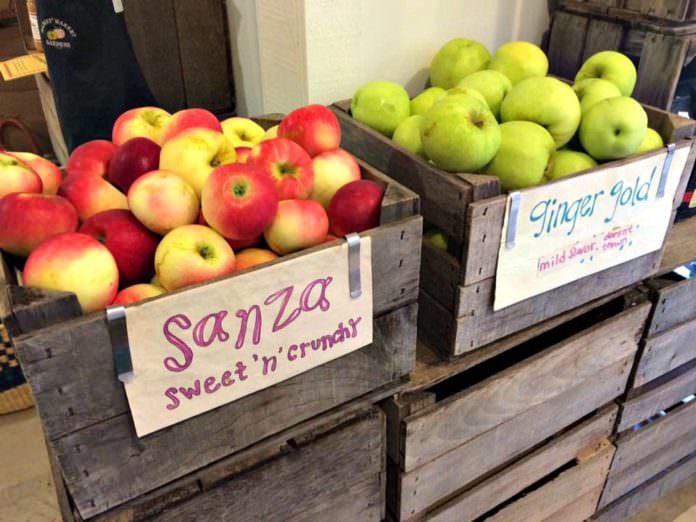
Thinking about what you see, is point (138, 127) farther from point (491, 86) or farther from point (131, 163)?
point (491, 86)

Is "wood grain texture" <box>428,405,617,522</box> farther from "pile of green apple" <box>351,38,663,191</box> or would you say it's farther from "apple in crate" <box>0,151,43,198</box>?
"apple in crate" <box>0,151,43,198</box>

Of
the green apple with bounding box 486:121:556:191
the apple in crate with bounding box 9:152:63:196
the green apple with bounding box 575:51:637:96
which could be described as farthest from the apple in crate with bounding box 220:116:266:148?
the green apple with bounding box 575:51:637:96

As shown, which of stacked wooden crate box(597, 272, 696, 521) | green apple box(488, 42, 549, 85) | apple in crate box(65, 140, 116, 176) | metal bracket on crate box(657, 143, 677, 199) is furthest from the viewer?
stacked wooden crate box(597, 272, 696, 521)

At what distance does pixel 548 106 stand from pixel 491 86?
12 centimetres

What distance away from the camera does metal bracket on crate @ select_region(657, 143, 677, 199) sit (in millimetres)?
1092

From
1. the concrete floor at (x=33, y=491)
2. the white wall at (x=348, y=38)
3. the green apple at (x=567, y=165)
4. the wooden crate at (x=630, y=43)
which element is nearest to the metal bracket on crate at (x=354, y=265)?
the green apple at (x=567, y=165)

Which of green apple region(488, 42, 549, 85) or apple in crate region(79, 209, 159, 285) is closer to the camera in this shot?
apple in crate region(79, 209, 159, 285)

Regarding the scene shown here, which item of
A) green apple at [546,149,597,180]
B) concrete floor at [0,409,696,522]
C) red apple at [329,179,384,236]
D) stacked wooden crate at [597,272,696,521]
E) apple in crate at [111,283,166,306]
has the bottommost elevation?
concrete floor at [0,409,696,522]

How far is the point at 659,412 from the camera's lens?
160cm

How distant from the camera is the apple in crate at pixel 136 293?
709mm

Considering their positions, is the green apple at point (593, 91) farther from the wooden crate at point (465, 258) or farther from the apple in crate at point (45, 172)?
the apple in crate at point (45, 172)

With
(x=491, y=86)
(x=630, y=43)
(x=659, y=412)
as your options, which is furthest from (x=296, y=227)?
(x=659, y=412)

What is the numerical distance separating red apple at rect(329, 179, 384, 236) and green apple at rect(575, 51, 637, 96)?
0.63 meters

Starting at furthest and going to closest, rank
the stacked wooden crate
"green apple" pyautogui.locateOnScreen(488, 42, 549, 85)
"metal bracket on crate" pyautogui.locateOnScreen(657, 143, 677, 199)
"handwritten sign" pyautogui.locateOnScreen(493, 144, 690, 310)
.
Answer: the stacked wooden crate → "green apple" pyautogui.locateOnScreen(488, 42, 549, 85) → "metal bracket on crate" pyautogui.locateOnScreen(657, 143, 677, 199) → "handwritten sign" pyautogui.locateOnScreen(493, 144, 690, 310)
